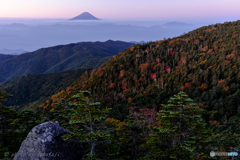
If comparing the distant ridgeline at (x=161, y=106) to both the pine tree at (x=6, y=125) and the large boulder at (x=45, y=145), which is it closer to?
the pine tree at (x=6, y=125)

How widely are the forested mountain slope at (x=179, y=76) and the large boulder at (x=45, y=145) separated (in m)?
58.4

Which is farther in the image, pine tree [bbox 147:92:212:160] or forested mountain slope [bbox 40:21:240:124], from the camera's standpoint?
forested mountain slope [bbox 40:21:240:124]

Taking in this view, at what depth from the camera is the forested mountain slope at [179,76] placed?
69856 mm

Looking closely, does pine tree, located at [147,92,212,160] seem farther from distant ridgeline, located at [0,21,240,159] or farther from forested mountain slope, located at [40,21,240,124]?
forested mountain slope, located at [40,21,240,124]

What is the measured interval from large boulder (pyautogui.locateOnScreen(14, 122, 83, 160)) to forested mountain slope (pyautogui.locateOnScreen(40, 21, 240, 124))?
58.4 meters

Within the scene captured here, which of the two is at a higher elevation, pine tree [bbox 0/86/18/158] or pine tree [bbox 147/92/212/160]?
pine tree [bbox 147/92/212/160]

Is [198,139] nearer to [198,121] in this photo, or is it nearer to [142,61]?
[198,121]

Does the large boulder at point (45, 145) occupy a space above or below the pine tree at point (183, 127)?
below

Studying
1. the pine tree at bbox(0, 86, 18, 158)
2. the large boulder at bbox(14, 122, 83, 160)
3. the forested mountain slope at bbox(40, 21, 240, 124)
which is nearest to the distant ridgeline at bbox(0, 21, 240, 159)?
the forested mountain slope at bbox(40, 21, 240, 124)

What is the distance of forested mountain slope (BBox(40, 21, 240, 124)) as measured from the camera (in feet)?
229

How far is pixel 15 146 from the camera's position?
22297 mm

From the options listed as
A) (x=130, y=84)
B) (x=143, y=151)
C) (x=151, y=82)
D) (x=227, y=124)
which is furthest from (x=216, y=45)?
(x=143, y=151)

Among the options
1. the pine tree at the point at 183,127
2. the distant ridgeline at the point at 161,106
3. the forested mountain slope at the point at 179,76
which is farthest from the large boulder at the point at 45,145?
the forested mountain slope at the point at 179,76

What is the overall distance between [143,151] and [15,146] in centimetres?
2038
